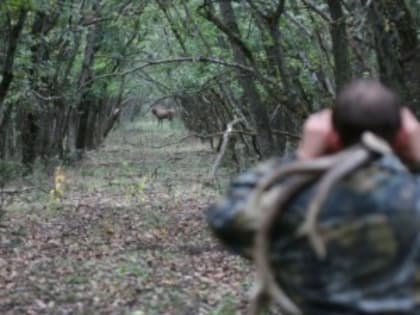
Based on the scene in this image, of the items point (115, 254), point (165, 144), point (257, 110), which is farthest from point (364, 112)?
point (165, 144)

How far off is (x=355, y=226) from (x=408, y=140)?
38 centimetres

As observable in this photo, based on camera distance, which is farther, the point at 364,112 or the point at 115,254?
the point at 115,254

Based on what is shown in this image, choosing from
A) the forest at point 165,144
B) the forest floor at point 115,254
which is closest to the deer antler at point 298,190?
the forest at point 165,144

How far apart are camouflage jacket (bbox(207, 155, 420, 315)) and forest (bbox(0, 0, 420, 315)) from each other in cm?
486

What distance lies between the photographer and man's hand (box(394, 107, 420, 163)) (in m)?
2.79

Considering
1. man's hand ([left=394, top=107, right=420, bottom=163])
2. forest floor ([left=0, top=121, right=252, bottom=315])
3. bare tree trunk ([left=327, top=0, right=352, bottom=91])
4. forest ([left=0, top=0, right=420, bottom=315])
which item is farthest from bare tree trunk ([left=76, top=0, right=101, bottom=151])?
man's hand ([left=394, top=107, right=420, bottom=163])

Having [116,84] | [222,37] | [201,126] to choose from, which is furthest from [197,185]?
[201,126]

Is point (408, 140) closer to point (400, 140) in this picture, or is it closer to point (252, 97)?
point (400, 140)

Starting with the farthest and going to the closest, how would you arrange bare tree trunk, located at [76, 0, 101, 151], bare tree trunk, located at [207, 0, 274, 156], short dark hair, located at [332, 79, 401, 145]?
bare tree trunk, located at [76, 0, 101, 151] → bare tree trunk, located at [207, 0, 274, 156] → short dark hair, located at [332, 79, 401, 145]

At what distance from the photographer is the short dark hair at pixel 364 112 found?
8.67 feet

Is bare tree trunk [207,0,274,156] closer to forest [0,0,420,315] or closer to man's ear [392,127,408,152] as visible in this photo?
forest [0,0,420,315]

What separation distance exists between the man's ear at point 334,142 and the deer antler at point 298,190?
6cm

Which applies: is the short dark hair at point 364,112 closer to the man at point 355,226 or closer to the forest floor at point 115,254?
the man at point 355,226

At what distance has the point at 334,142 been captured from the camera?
9.00 feet
